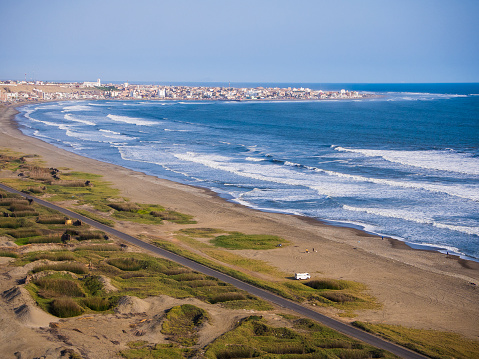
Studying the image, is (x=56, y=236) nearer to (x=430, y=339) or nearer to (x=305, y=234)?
(x=305, y=234)

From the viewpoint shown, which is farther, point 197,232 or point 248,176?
point 248,176

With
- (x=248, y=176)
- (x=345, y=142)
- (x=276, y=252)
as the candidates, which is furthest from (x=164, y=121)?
(x=276, y=252)

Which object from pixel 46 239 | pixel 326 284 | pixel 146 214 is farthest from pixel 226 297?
pixel 146 214

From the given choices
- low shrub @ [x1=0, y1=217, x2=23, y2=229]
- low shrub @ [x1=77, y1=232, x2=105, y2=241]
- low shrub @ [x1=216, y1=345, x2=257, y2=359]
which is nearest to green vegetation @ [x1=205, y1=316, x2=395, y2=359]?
low shrub @ [x1=216, y1=345, x2=257, y2=359]

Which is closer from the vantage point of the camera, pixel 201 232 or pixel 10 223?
pixel 10 223

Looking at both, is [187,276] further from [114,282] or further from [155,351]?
[155,351]

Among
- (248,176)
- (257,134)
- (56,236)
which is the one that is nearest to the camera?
(56,236)

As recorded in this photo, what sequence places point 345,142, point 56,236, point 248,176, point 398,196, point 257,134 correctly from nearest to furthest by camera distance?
1. point 56,236
2. point 398,196
3. point 248,176
4. point 345,142
5. point 257,134
